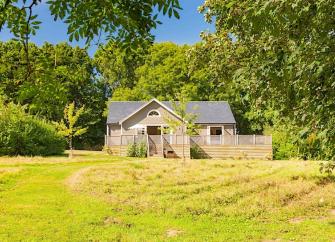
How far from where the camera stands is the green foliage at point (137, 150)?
3544 cm

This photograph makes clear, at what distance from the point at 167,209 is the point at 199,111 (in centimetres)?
3502

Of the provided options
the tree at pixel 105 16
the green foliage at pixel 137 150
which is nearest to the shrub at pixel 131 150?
the green foliage at pixel 137 150

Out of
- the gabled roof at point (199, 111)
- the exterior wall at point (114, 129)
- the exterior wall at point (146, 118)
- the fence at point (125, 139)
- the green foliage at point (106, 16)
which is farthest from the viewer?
the exterior wall at point (114, 129)

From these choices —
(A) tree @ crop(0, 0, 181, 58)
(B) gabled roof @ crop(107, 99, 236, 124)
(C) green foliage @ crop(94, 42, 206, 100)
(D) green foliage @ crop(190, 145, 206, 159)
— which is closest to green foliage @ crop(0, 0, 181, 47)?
(A) tree @ crop(0, 0, 181, 58)

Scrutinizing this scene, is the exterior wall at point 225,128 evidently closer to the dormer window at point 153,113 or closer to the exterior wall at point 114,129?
the dormer window at point 153,113

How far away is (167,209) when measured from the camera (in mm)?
11078

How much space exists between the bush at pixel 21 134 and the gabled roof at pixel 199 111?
11764 millimetres

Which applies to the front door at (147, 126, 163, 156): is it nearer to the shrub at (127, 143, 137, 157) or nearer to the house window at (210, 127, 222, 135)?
the shrub at (127, 143, 137, 157)

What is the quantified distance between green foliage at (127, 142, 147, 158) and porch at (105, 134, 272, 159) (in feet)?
1.19

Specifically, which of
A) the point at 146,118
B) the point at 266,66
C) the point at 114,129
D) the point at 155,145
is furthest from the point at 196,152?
the point at 266,66

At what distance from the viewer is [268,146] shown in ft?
120

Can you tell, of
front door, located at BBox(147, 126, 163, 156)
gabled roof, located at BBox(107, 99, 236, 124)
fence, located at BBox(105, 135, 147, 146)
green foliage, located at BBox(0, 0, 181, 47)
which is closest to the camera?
green foliage, located at BBox(0, 0, 181, 47)

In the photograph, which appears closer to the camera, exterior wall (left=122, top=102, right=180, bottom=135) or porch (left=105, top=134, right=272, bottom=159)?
porch (left=105, top=134, right=272, bottom=159)

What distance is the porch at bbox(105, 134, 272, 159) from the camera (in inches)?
1421
